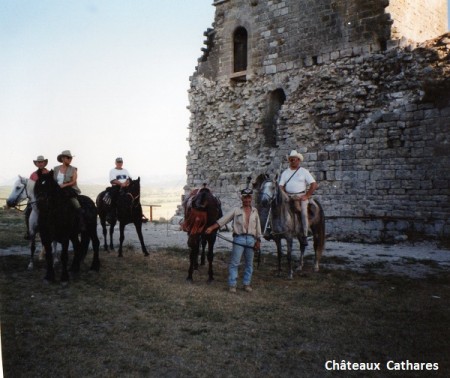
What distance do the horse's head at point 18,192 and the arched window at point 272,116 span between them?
8.50m

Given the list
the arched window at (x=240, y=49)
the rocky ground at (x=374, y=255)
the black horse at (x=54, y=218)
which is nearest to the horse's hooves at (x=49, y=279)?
the black horse at (x=54, y=218)

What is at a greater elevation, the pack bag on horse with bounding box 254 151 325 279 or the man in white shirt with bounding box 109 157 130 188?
the man in white shirt with bounding box 109 157 130 188

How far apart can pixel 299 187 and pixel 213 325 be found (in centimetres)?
366

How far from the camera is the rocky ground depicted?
310 inches

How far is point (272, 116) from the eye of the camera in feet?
47.8

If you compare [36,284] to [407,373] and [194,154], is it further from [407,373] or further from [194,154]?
[194,154]

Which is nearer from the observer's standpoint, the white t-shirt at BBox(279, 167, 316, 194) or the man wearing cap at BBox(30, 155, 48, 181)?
the man wearing cap at BBox(30, 155, 48, 181)

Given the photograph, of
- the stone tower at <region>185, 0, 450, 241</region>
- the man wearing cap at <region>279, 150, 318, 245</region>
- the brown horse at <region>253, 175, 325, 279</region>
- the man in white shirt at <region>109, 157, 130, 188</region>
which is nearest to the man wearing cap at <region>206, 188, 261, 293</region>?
the brown horse at <region>253, 175, 325, 279</region>

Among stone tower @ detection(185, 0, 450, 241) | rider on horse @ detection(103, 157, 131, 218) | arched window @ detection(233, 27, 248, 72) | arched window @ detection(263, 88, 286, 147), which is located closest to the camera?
rider on horse @ detection(103, 157, 131, 218)

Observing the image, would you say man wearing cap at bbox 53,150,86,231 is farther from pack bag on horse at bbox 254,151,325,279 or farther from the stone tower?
the stone tower

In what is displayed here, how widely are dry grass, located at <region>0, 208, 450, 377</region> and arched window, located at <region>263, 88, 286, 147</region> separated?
26.5 ft

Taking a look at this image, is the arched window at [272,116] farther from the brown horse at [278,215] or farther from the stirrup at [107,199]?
the brown horse at [278,215]

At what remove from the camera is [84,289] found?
6242mm

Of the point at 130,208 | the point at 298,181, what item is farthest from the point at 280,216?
the point at 130,208
